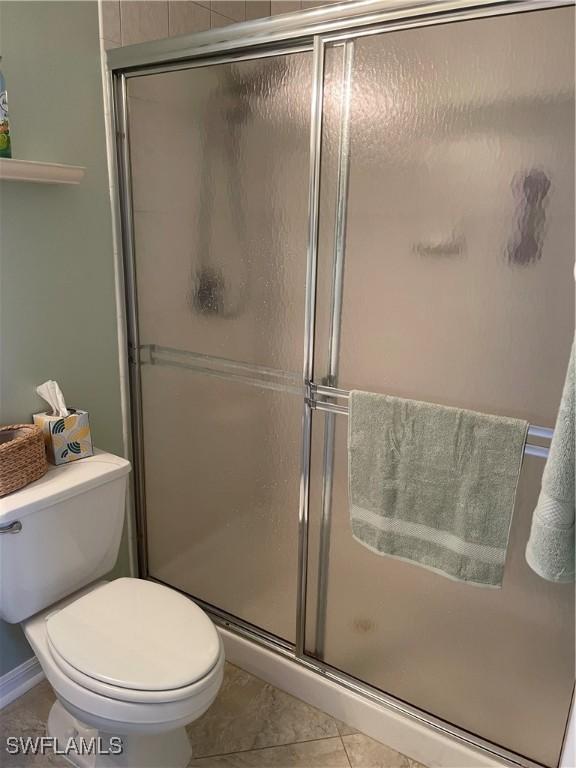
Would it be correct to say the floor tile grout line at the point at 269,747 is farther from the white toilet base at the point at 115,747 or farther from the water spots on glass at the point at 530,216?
the water spots on glass at the point at 530,216

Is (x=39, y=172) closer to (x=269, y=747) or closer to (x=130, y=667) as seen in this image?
(x=130, y=667)

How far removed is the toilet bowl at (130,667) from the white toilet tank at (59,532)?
2.8 inches

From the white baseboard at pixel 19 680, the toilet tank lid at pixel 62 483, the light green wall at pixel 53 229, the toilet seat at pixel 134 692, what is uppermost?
the light green wall at pixel 53 229

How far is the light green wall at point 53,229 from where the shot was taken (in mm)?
1528

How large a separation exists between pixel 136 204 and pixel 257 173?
47cm

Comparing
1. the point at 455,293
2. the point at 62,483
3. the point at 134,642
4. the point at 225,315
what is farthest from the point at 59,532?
the point at 455,293

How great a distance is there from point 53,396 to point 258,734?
45.2 inches

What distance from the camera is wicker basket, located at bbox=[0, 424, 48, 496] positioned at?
4.76 feet

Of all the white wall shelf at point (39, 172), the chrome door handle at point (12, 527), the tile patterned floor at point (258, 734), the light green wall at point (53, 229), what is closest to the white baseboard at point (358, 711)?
the tile patterned floor at point (258, 734)

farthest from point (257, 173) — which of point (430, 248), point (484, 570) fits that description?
point (484, 570)

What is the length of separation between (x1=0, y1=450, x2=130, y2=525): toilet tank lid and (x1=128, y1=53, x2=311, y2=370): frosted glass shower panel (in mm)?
423

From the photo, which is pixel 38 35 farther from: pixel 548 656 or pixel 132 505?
pixel 548 656

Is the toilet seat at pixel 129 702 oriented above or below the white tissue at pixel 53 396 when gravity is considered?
below

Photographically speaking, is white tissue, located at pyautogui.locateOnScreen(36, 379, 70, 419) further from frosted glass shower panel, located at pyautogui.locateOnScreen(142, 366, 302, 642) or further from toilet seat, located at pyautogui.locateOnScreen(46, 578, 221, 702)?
toilet seat, located at pyautogui.locateOnScreen(46, 578, 221, 702)
